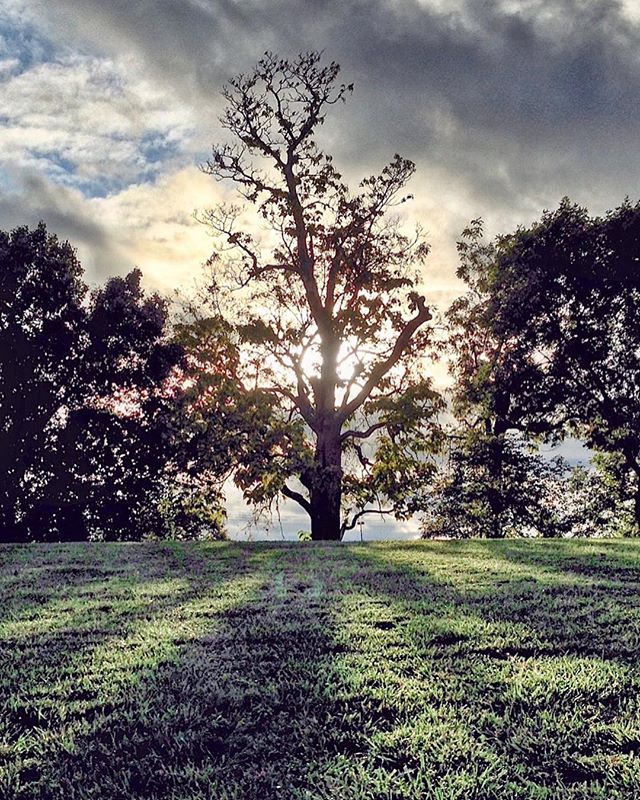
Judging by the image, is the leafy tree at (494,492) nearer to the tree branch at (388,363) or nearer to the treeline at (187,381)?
the treeline at (187,381)

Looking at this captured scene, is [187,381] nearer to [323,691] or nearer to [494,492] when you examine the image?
[494,492]

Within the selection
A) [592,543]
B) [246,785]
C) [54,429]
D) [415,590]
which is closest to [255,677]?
[246,785]

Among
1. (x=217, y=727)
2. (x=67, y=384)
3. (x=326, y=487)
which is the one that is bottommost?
(x=217, y=727)

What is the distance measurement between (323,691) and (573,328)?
66.7 ft

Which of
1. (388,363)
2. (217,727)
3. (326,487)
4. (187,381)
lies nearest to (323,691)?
(217,727)

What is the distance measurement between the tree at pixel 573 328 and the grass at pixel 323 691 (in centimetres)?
1489

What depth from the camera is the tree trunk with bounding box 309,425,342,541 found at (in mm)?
18344

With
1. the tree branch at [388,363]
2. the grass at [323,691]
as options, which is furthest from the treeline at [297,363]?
the grass at [323,691]

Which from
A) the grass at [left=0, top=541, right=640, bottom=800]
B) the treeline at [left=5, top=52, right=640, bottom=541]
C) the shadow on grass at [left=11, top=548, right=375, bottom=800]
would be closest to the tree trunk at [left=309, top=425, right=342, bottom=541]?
the treeline at [left=5, top=52, right=640, bottom=541]

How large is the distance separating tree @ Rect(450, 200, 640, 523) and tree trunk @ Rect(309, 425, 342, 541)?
639 cm

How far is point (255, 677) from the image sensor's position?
443 cm

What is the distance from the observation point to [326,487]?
18453mm

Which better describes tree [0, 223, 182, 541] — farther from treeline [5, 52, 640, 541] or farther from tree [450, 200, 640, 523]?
tree [450, 200, 640, 523]

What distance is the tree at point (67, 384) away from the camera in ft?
67.8
